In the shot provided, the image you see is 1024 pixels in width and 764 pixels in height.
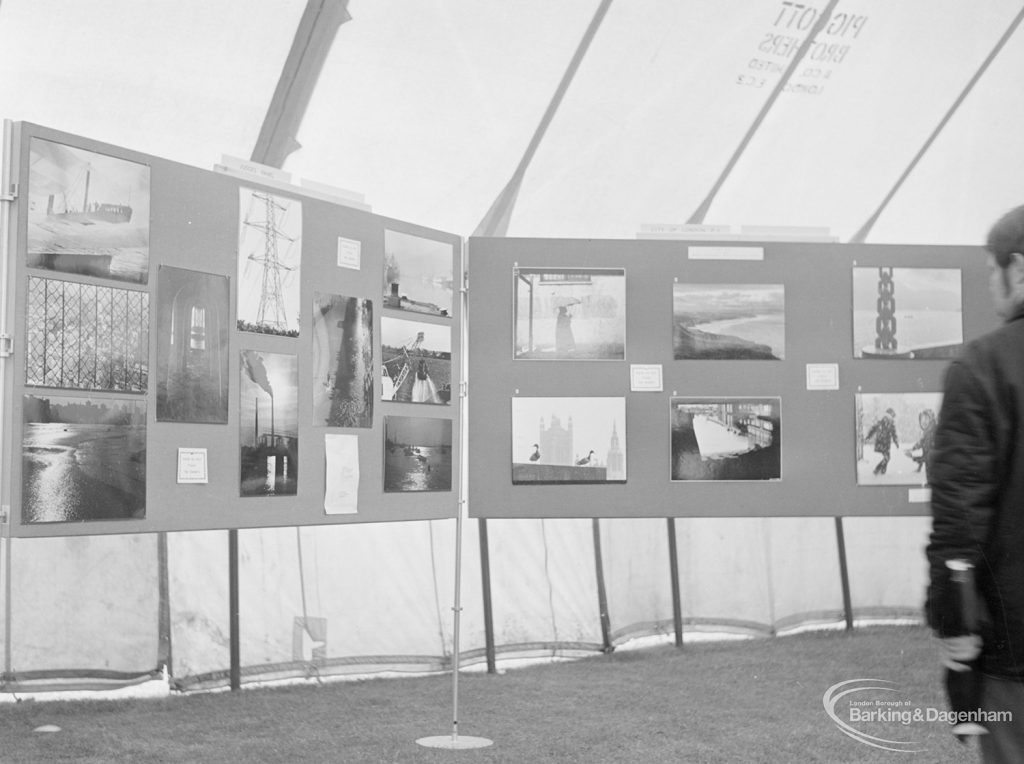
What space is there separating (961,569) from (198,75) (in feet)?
13.0

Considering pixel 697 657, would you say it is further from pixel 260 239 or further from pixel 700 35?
pixel 260 239

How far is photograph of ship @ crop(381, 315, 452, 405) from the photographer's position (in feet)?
12.9

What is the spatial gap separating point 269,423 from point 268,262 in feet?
1.57

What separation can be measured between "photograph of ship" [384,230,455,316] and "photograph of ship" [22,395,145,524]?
1.06 m

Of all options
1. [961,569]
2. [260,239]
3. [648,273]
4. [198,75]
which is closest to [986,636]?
[961,569]

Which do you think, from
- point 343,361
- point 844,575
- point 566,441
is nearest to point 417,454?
point 343,361

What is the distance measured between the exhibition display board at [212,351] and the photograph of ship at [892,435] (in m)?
1.53

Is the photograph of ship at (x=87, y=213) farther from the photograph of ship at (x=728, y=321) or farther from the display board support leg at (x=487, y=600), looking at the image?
the display board support leg at (x=487, y=600)

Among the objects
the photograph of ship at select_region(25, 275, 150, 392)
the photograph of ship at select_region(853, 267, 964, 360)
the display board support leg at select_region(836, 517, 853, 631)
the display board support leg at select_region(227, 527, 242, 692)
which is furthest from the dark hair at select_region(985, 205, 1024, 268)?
the display board support leg at select_region(836, 517, 853, 631)

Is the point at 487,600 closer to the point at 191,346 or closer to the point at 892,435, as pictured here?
the point at 892,435

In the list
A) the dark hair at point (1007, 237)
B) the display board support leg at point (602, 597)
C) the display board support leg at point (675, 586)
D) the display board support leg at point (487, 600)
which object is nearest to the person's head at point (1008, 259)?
the dark hair at point (1007, 237)

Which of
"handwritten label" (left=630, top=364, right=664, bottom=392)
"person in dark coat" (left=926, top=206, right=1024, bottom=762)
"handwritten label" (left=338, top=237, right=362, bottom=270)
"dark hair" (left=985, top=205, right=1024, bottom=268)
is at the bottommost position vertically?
"person in dark coat" (left=926, top=206, right=1024, bottom=762)

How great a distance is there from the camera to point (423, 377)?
4.04m

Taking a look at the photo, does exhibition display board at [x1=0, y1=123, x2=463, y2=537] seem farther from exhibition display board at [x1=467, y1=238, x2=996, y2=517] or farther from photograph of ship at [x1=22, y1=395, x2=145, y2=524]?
exhibition display board at [x1=467, y1=238, x2=996, y2=517]
